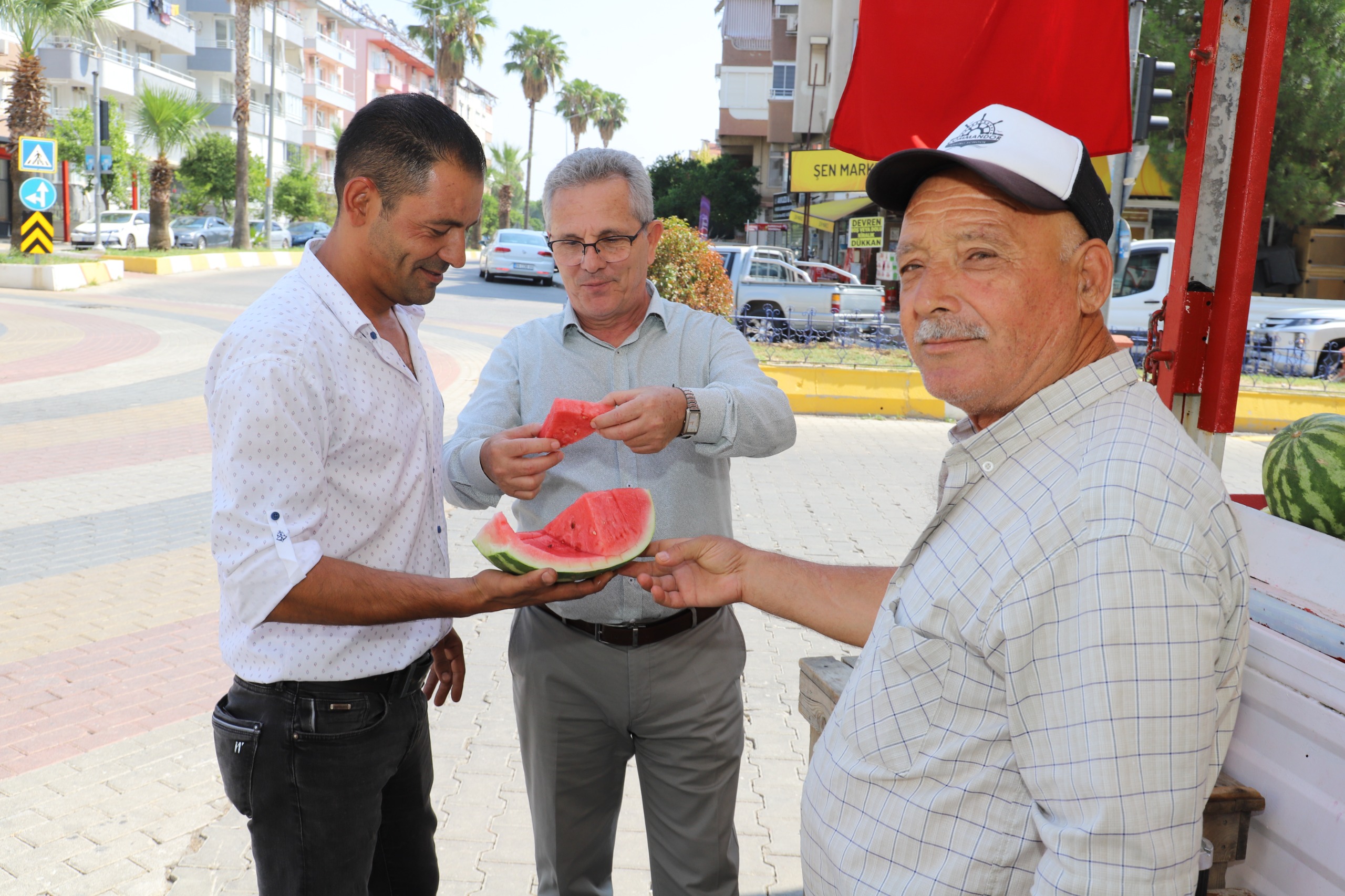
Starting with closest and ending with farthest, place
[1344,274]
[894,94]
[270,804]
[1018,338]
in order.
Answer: [1018,338]
[270,804]
[894,94]
[1344,274]

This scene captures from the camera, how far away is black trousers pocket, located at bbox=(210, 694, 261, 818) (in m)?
2.36

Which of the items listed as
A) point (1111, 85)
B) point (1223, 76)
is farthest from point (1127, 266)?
point (1223, 76)

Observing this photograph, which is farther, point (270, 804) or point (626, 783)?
point (626, 783)

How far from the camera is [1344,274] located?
24.9 m

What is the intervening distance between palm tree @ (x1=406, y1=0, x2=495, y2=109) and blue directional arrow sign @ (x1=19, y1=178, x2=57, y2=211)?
3803 centimetres

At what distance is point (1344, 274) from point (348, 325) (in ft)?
93.6

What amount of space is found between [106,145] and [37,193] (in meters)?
19.4

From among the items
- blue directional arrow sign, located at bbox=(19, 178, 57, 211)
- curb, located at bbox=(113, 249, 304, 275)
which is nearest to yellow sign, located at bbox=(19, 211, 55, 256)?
blue directional arrow sign, located at bbox=(19, 178, 57, 211)

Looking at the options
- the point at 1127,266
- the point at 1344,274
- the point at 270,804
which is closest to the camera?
the point at 270,804

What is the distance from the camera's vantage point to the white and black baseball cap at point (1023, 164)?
161cm

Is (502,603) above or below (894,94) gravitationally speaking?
below

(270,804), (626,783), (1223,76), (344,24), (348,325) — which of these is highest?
(344,24)

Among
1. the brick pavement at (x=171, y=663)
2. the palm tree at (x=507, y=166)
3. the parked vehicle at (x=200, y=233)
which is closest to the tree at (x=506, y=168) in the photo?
the palm tree at (x=507, y=166)

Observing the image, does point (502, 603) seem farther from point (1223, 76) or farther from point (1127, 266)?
point (1127, 266)
